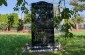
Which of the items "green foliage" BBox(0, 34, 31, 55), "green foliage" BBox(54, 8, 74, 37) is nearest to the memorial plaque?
"green foliage" BBox(0, 34, 31, 55)

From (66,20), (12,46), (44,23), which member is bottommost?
(12,46)

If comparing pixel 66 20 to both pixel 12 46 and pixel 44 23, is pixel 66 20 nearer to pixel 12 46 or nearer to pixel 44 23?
pixel 44 23

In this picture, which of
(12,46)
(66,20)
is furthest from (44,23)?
(66,20)

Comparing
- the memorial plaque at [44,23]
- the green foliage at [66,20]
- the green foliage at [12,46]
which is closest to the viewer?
the green foliage at [66,20]

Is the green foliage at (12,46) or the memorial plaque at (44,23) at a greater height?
the memorial plaque at (44,23)

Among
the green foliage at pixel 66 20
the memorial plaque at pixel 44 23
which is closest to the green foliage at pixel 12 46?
the memorial plaque at pixel 44 23

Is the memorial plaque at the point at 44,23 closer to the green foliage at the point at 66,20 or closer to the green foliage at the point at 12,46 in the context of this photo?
the green foliage at the point at 12,46

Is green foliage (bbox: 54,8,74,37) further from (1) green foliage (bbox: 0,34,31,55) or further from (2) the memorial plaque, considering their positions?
(2) the memorial plaque

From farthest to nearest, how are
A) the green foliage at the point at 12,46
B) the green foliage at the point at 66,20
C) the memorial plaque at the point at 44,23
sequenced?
the memorial plaque at the point at 44,23 < the green foliage at the point at 12,46 < the green foliage at the point at 66,20

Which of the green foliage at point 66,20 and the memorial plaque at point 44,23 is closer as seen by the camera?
the green foliage at point 66,20

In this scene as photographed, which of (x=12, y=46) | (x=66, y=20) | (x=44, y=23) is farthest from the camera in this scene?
(x=12, y=46)

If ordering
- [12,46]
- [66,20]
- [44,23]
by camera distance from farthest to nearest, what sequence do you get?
[12,46], [44,23], [66,20]

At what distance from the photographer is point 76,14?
21.4 ft

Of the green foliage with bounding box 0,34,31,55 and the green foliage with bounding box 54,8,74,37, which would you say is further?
the green foliage with bounding box 0,34,31,55
